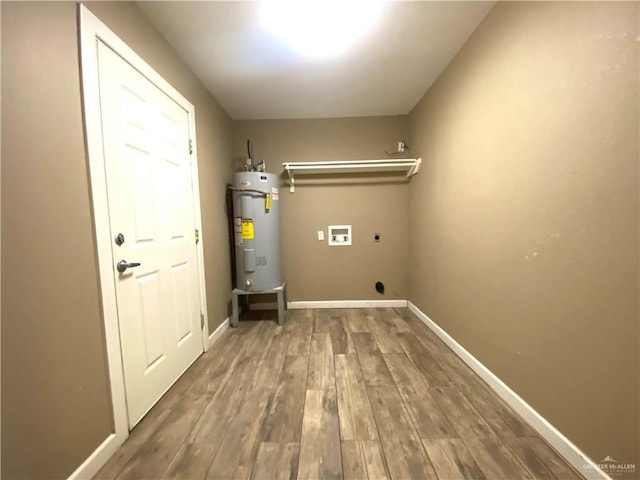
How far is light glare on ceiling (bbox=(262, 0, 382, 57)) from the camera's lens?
4.33 feet

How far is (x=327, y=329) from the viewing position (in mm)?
2336

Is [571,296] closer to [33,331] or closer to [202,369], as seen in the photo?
[33,331]

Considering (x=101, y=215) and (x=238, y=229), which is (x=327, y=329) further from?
(x=101, y=215)

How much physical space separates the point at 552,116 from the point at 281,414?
2047 millimetres

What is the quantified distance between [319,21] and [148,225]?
1660mm

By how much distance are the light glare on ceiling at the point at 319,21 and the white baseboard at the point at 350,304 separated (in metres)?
2.55

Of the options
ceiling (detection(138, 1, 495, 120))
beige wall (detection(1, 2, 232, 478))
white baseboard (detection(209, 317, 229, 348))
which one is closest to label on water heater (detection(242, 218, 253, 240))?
white baseboard (detection(209, 317, 229, 348))

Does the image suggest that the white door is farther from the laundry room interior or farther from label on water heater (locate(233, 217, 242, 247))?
label on water heater (locate(233, 217, 242, 247))

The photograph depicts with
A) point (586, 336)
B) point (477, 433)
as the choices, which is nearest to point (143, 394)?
point (477, 433)

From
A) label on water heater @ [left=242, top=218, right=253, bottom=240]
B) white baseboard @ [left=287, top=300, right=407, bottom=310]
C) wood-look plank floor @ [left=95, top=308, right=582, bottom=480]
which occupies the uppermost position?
label on water heater @ [left=242, top=218, right=253, bottom=240]

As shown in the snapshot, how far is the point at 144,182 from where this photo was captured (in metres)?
1.33

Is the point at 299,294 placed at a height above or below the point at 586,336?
below

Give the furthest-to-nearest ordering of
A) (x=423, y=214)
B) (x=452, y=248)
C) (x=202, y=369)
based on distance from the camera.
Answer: (x=423, y=214) < (x=452, y=248) < (x=202, y=369)

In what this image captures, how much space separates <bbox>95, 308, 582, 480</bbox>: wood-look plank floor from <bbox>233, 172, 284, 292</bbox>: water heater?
0.72m
